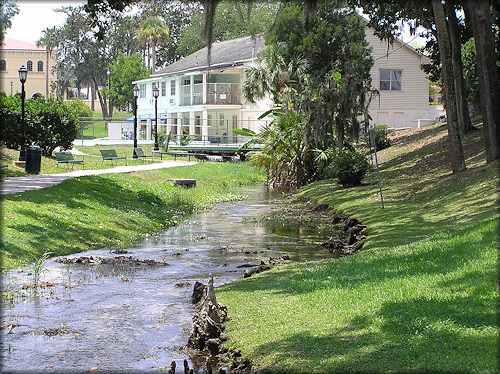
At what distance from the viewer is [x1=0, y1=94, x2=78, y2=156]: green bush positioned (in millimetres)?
28359

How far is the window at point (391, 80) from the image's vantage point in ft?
166

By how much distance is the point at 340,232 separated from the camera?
1803 cm

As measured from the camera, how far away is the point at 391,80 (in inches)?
1997

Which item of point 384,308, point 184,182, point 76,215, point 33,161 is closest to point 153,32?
point 184,182

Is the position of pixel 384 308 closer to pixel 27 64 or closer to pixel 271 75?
pixel 271 75

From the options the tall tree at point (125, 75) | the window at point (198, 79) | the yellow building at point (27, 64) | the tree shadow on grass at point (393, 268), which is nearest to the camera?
the tree shadow on grass at point (393, 268)

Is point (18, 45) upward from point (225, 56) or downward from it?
upward

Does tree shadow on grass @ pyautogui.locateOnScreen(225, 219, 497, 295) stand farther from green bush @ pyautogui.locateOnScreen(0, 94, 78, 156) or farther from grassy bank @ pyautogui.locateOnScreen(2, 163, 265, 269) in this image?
green bush @ pyautogui.locateOnScreen(0, 94, 78, 156)

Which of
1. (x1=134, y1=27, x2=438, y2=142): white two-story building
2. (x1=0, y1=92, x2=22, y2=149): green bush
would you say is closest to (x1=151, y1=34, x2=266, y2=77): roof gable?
(x1=134, y1=27, x2=438, y2=142): white two-story building

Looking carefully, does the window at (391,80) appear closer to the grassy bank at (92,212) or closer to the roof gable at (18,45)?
the grassy bank at (92,212)

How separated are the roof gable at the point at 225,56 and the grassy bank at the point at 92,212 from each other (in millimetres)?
26043

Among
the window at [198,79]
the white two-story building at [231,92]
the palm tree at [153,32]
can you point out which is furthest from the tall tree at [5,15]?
the palm tree at [153,32]

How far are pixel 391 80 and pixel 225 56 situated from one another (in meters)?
14.7

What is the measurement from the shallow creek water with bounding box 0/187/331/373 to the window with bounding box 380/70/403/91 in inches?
1379
